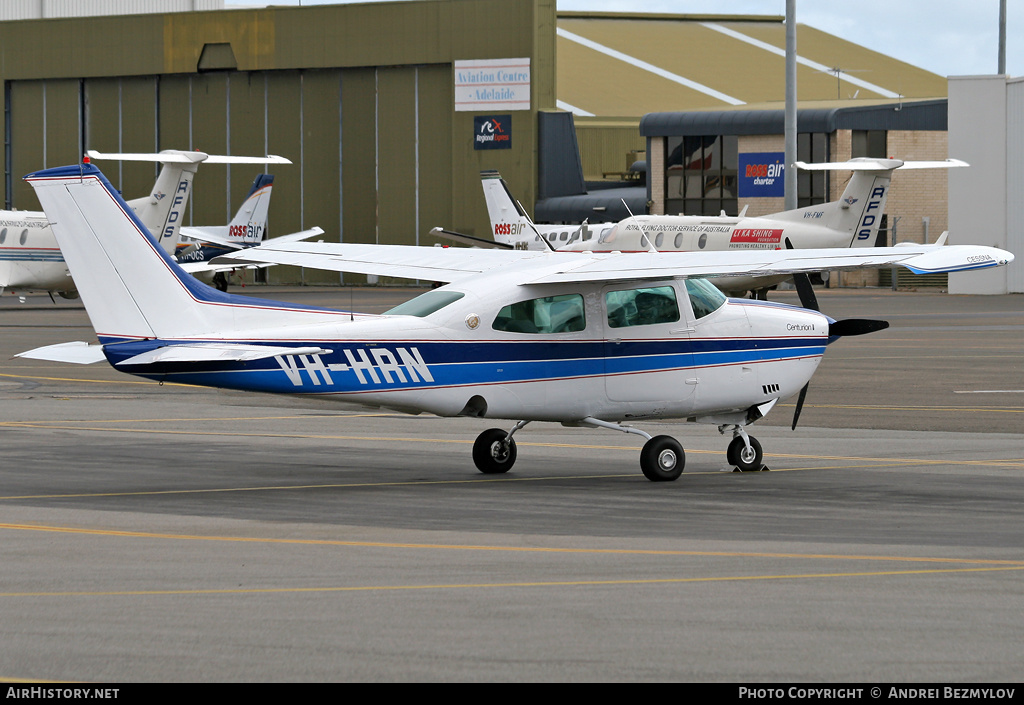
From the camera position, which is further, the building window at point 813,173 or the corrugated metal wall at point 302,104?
the corrugated metal wall at point 302,104

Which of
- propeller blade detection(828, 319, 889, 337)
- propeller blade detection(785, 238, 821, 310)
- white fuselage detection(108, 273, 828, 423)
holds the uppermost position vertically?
propeller blade detection(785, 238, 821, 310)

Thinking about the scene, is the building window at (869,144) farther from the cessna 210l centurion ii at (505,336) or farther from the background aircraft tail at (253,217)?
the cessna 210l centurion ii at (505,336)

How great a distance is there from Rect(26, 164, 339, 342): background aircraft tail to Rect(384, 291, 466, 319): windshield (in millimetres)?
1501

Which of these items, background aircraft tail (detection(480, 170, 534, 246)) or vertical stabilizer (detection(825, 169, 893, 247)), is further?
background aircraft tail (detection(480, 170, 534, 246))

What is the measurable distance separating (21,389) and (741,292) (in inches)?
879

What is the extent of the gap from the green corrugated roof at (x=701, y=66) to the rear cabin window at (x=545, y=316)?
2374 inches

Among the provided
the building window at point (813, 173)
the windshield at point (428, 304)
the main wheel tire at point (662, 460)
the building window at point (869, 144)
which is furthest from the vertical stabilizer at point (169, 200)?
the main wheel tire at point (662, 460)

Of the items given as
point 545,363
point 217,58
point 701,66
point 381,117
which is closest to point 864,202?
point 545,363

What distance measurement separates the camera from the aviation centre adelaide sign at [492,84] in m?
60.6

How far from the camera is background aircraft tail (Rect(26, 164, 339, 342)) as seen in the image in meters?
11.6

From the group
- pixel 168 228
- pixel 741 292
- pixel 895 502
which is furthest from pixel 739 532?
pixel 168 228

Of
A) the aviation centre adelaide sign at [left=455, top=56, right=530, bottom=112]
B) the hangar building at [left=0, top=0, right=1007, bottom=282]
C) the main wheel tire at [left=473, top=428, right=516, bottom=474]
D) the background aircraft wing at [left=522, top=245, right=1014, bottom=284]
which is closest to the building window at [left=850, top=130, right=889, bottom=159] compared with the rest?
the hangar building at [left=0, top=0, right=1007, bottom=282]

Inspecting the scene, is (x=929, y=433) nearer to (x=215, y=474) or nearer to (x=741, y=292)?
(x=215, y=474)

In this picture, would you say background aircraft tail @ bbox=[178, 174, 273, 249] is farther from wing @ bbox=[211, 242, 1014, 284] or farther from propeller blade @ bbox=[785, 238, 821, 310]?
propeller blade @ bbox=[785, 238, 821, 310]
